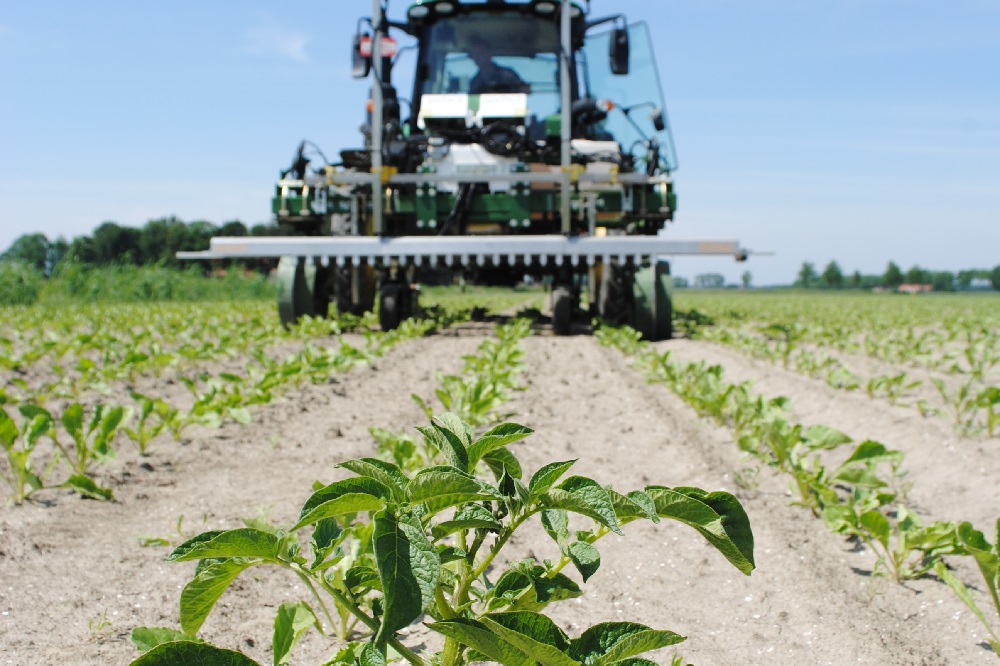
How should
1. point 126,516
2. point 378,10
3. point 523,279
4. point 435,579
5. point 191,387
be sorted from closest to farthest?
point 435,579
point 126,516
point 191,387
point 378,10
point 523,279

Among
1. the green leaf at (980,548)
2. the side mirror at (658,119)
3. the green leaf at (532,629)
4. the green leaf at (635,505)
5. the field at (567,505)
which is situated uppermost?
the side mirror at (658,119)

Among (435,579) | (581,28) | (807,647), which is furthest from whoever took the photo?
(581,28)

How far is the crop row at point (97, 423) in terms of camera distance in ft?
8.64

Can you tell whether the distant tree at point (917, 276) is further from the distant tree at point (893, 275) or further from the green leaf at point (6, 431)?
the green leaf at point (6, 431)

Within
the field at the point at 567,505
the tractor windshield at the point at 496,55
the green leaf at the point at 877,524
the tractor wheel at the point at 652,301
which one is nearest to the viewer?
the field at the point at 567,505

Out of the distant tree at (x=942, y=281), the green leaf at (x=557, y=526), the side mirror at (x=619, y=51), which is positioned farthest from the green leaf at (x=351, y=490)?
the distant tree at (x=942, y=281)

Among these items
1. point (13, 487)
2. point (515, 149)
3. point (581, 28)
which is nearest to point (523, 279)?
point (515, 149)

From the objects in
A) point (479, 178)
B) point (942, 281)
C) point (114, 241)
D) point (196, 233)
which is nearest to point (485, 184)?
point (479, 178)

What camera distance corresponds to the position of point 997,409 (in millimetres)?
4633

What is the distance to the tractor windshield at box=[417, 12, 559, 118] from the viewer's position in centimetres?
889

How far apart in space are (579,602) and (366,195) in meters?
6.59

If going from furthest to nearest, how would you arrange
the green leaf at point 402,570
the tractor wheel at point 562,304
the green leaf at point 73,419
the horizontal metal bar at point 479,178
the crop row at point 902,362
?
the tractor wheel at point 562,304, the horizontal metal bar at point 479,178, the crop row at point 902,362, the green leaf at point 73,419, the green leaf at point 402,570

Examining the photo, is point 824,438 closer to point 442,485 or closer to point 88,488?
point 442,485

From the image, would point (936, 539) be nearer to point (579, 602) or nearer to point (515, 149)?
point (579, 602)
